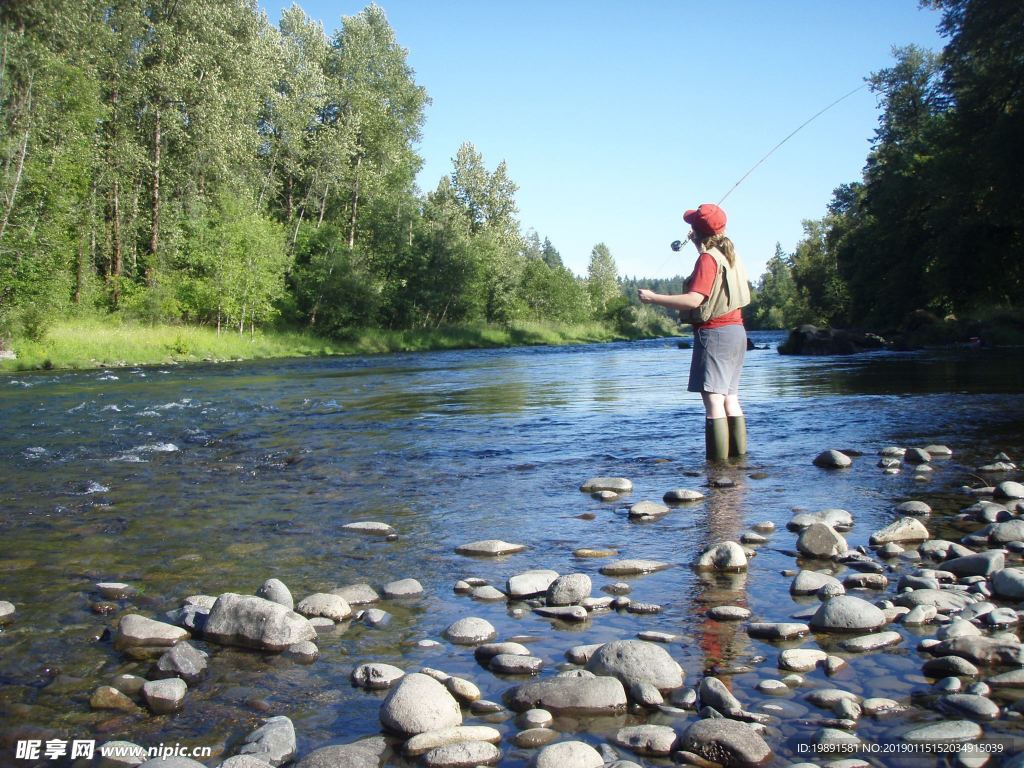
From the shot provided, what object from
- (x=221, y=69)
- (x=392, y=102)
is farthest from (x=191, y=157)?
(x=392, y=102)

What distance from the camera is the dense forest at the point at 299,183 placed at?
2758 centimetres

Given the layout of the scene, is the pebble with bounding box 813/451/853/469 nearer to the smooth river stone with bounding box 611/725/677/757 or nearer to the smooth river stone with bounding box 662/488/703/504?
the smooth river stone with bounding box 662/488/703/504

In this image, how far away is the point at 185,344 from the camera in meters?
33.4

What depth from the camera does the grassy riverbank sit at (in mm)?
26984

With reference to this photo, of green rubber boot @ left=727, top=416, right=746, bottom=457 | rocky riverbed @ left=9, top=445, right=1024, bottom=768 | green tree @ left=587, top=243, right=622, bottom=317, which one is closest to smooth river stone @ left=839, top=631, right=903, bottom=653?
rocky riverbed @ left=9, top=445, right=1024, bottom=768

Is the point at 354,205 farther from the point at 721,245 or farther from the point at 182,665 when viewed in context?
the point at 182,665

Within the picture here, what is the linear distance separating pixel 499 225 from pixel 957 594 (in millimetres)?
59969

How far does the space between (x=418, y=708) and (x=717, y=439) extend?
18.4 feet

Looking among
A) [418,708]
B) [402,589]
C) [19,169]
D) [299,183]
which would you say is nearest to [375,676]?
[418,708]

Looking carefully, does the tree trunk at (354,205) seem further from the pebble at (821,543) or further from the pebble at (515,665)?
the pebble at (515,665)

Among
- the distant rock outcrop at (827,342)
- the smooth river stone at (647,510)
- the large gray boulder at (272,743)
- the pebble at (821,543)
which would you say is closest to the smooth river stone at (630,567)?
the pebble at (821,543)

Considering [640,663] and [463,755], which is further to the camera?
[640,663]

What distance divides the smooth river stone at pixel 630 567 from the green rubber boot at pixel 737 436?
3.62 metres

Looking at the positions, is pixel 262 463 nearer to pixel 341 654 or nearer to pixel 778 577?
pixel 341 654
